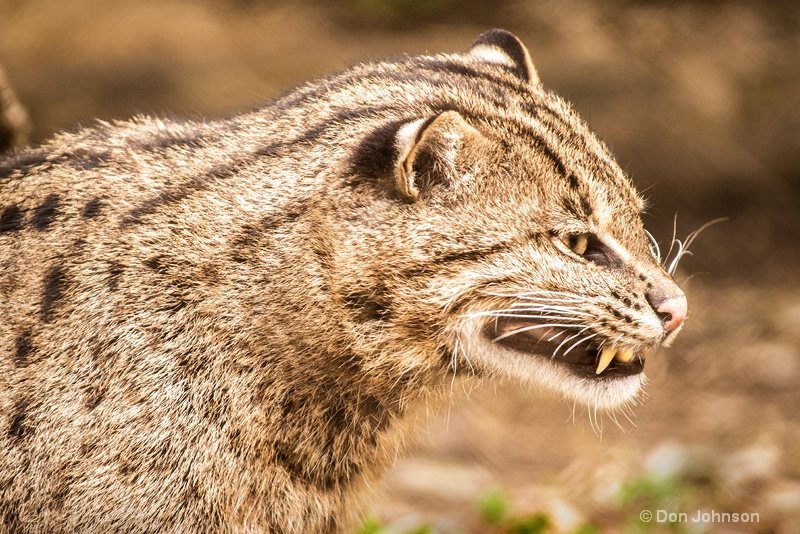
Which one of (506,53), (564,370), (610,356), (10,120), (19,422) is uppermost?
(506,53)

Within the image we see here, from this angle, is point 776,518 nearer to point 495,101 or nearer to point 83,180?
point 495,101

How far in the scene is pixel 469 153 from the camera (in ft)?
15.0

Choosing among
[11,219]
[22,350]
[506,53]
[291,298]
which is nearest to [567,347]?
[291,298]

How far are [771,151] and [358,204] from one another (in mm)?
7781

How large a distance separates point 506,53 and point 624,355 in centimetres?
174

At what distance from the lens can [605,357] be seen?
484 centimetres

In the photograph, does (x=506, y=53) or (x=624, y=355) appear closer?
(x=624, y=355)

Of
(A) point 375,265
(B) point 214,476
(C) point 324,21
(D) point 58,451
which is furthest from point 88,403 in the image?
(C) point 324,21

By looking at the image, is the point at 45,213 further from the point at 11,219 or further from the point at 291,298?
the point at 291,298

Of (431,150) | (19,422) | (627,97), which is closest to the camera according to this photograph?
(431,150)

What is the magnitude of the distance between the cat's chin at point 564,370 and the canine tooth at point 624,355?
0.03 metres

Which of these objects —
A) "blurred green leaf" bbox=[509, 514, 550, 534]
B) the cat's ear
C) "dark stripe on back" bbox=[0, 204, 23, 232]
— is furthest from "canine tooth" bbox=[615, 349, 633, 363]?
"dark stripe on back" bbox=[0, 204, 23, 232]

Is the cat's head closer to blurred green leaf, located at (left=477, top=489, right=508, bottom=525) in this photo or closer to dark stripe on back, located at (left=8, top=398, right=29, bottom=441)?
dark stripe on back, located at (left=8, top=398, right=29, bottom=441)

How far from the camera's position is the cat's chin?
15.7ft
